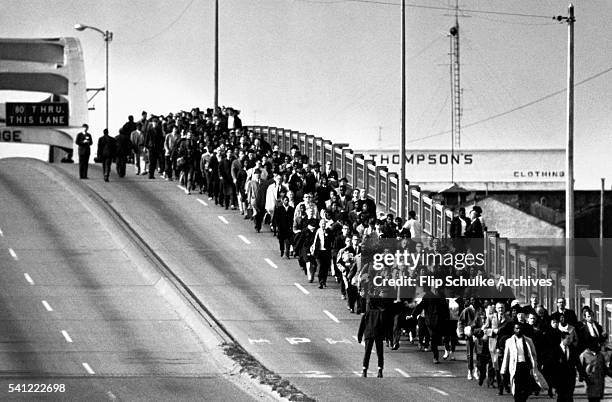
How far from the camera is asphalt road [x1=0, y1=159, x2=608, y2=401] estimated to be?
94.9 ft

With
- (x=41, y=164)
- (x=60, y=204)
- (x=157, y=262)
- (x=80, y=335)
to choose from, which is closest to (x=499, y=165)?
(x=41, y=164)

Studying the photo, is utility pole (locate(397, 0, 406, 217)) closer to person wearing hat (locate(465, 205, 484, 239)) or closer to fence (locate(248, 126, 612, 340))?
fence (locate(248, 126, 612, 340))

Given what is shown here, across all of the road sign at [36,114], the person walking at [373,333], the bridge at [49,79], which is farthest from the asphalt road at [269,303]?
the bridge at [49,79]

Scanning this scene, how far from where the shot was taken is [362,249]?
3528 centimetres

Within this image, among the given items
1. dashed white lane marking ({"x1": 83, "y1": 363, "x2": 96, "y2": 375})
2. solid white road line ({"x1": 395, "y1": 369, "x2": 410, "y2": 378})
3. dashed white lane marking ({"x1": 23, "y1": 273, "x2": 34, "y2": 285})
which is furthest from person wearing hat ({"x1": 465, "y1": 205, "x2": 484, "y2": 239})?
dashed white lane marking ({"x1": 23, "y1": 273, "x2": 34, "y2": 285})

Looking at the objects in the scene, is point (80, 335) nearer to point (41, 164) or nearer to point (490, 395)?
point (490, 395)

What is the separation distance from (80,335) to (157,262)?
770cm

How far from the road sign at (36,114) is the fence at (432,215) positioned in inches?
1341

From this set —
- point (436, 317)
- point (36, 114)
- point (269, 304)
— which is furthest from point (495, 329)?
point (36, 114)

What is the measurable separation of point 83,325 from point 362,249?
5.97 meters

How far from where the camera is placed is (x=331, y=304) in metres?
Answer: 37.0

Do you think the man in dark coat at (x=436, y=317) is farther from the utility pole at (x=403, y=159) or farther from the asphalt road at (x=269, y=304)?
the utility pole at (x=403, y=159)

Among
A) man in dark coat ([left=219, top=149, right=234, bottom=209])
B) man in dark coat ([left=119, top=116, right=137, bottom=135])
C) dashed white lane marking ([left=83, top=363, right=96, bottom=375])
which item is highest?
man in dark coat ([left=119, top=116, right=137, bottom=135])

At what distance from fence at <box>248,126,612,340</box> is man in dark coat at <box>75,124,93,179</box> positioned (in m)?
6.55
